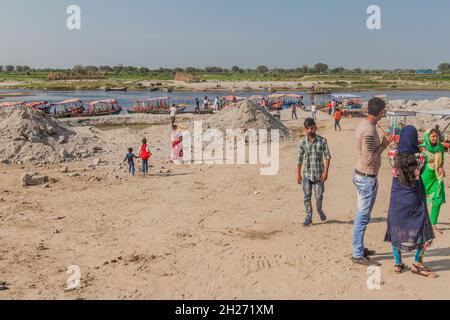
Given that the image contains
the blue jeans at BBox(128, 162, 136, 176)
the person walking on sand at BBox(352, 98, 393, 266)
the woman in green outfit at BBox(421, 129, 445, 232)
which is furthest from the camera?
the blue jeans at BBox(128, 162, 136, 176)

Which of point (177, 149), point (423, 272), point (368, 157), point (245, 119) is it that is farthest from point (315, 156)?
point (245, 119)

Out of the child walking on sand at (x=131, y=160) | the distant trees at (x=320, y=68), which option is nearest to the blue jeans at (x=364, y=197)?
the child walking on sand at (x=131, y=160)

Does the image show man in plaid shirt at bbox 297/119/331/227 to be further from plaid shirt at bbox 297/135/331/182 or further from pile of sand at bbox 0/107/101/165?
pile of sand at bbox 0/107/101/165

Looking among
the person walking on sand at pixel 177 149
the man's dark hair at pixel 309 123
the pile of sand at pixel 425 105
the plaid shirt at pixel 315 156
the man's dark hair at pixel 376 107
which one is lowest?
the person walking on sand at pixel 177 149

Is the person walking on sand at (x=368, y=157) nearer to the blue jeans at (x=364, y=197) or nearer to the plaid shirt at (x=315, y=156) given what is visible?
the blue jeans at (x=364, y=197)

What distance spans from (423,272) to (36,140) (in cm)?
1492

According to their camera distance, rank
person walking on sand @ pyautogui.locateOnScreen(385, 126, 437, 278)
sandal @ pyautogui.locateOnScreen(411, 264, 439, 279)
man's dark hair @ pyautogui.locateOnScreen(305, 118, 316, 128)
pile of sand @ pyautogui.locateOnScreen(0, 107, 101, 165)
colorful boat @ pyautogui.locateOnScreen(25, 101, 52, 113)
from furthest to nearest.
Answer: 1. colorful boat @ pyautogui.locateOnScreen(25, 101, 52, 113)
2. pile of sand @ pyautogui.locateOnScreen(0, 107, 101, 165)
3. man's dark hair @ pyautogui.locateOnScreen(305, 118, 316, 128)
4. sandal @ pyautogui.locateOnScreen(411, 264, 439, 279)
5. person walking on sand @ pyautogui.locateOnScreen(385, 126, 437, 278)

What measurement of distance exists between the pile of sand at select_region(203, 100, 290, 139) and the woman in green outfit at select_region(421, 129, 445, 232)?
41.4ft

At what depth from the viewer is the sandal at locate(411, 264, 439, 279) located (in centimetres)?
521

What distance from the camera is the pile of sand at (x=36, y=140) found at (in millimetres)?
15109

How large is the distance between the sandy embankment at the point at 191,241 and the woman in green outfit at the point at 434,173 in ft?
2.10

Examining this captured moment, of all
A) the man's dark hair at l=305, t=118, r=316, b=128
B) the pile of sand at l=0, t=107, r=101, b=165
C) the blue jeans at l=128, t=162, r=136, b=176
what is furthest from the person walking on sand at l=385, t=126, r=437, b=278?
the pile of sand at l=0, t=107, r=101, b=165

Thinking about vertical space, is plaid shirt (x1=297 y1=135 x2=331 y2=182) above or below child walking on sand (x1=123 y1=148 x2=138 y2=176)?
above

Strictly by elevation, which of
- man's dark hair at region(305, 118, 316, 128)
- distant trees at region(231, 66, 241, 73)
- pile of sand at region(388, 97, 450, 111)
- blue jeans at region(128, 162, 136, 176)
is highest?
distant trees at region(231, 66, 241, 73)
